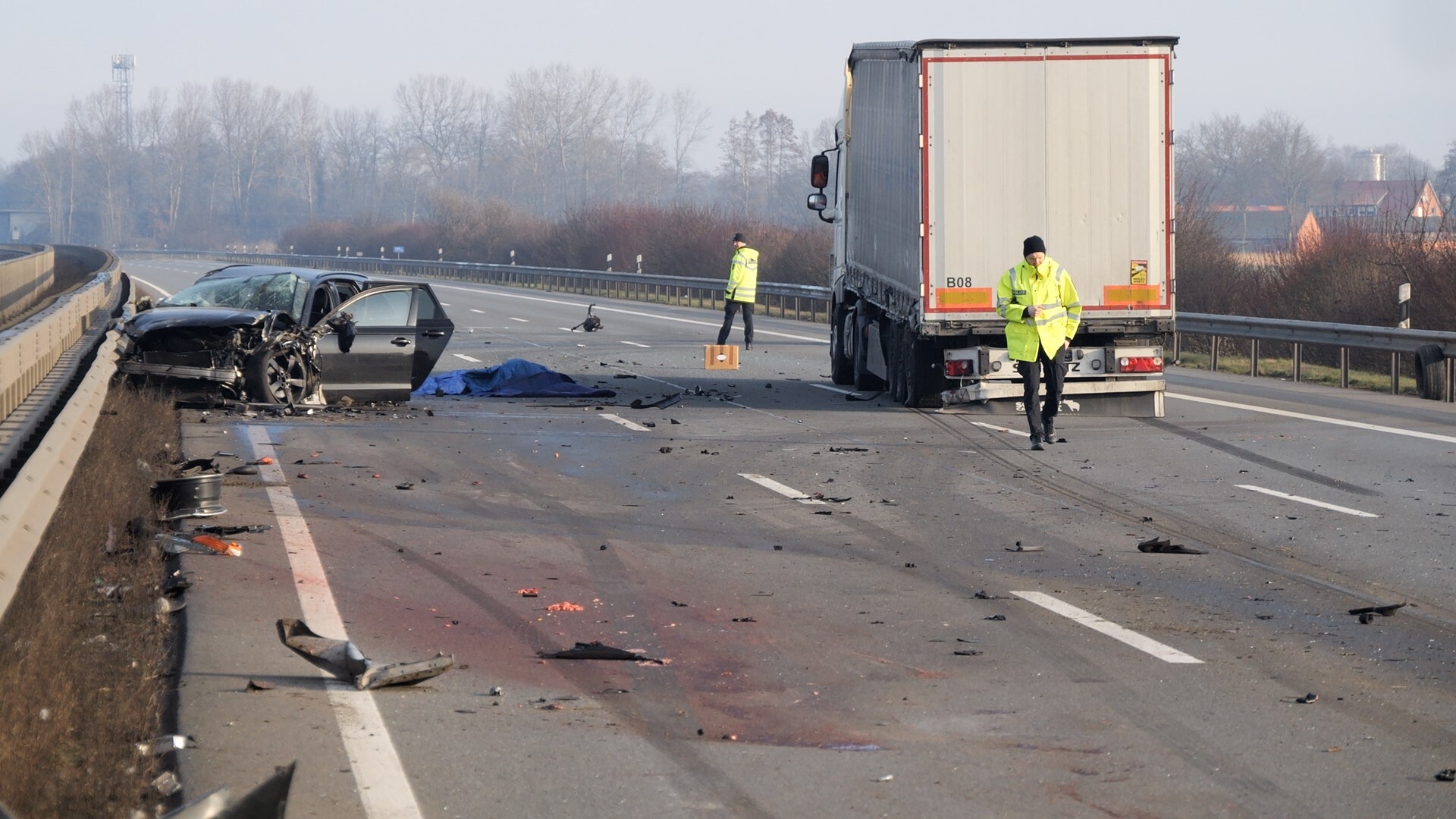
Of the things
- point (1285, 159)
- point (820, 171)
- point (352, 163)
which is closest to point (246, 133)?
point (352, 163)

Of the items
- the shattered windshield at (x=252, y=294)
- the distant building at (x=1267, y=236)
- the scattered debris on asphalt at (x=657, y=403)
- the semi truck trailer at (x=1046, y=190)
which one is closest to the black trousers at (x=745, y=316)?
the scattered debris on asphalt at (x=657, y=403)

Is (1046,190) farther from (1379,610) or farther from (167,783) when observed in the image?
(167,783)

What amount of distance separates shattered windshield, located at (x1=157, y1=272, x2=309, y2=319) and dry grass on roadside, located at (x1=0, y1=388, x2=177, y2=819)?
6422mm

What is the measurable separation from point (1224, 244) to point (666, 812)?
29.9 m

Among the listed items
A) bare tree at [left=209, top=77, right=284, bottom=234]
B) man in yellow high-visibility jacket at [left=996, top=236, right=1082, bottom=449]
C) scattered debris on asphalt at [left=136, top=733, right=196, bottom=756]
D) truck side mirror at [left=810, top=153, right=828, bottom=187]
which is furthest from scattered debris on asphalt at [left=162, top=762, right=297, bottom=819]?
bare tree at [left=209, top=77, right=284, bottom=234]

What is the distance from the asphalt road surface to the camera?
515cm

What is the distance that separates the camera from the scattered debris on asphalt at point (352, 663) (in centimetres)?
623

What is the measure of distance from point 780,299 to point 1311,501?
32.3m

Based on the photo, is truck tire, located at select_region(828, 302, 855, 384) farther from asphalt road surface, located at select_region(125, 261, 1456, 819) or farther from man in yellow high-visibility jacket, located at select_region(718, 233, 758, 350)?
asphalt road surface, located at select_region(125, 261, 1456, 819)

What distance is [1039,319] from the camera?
14.5m

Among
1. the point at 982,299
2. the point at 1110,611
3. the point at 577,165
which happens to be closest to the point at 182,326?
the point at 982,299

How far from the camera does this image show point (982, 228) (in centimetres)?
1587

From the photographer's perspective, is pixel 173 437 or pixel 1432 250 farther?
pixel 1432 250

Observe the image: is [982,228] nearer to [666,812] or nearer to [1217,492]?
[1217,492]
